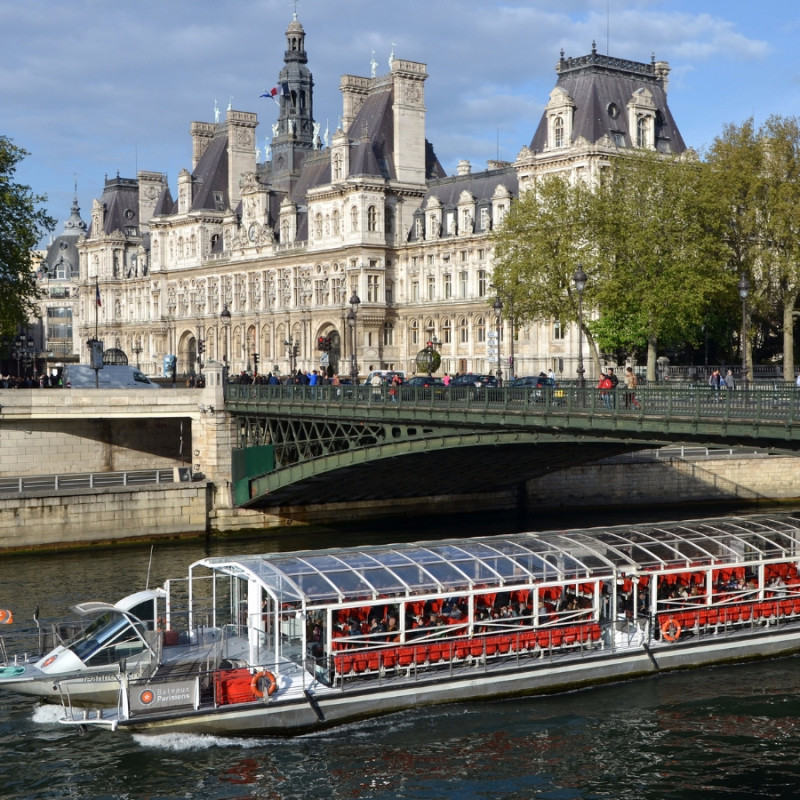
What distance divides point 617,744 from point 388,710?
4.75 metres

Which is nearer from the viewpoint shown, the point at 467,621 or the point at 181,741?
the point at 181,741

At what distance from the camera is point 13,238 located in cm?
6159

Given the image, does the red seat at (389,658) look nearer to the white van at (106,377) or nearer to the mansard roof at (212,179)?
the white van at (106,377)

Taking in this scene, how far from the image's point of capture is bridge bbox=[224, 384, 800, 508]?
30.6 metres

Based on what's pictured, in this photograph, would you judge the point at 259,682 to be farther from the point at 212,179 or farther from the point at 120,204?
the point at 120,204

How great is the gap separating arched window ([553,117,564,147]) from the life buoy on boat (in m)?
52.0

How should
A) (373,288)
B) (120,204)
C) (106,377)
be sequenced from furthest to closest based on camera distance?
(120,204), (373,288), (106,377)

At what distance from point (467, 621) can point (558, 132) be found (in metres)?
54.8

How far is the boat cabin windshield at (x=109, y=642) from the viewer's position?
2603cm

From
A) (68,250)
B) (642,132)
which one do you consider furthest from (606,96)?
(68,250)

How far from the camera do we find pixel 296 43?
4823 inches

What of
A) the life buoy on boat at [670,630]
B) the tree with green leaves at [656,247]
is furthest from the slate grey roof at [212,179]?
the life buoy on boat at [670,630]

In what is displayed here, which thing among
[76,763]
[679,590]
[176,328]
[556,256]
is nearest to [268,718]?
[76,763]

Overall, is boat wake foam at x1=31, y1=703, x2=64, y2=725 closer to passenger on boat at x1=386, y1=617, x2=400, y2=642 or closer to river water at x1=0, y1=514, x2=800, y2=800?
river water at x1=0, y1=514, x2=800, y2=800
